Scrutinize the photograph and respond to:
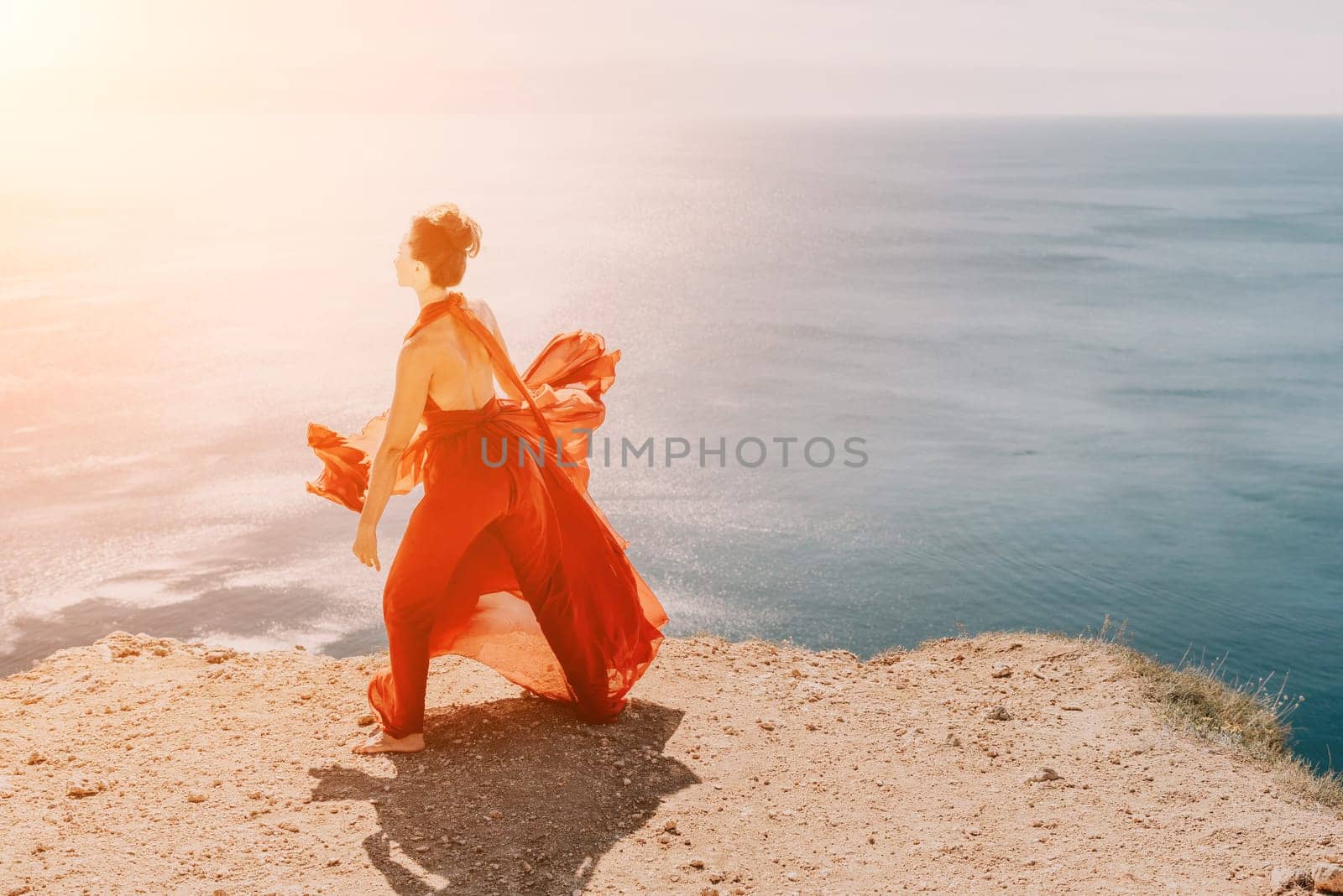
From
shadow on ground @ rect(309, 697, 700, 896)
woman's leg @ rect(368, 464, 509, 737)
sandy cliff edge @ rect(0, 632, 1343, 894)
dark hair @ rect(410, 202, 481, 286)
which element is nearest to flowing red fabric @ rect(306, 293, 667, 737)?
woman's leg @ rect(368, 464, 509, 737)

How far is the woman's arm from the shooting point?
543 centimetres

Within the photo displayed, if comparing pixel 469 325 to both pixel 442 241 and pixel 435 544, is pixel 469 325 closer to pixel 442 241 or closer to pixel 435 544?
pixel 442 241

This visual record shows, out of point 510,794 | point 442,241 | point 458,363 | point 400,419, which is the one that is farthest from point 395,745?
point 442,241

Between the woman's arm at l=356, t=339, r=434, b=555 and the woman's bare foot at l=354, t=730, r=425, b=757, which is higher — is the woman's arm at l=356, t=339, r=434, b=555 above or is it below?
above

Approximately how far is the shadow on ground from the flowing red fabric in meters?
0.25

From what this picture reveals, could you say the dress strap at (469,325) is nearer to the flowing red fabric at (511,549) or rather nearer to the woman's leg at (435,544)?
the flowing red fabric at (511,549)

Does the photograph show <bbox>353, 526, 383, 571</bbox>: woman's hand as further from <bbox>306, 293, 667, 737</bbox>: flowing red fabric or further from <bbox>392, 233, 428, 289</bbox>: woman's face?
<bbox>392, 233, 428, 289</bbox>: woman's face

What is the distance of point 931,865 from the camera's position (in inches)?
206

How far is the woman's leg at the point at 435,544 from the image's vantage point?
18.4ft

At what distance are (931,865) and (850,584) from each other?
15284mm

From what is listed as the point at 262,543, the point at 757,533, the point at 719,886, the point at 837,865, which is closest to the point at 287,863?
the point at 719,886

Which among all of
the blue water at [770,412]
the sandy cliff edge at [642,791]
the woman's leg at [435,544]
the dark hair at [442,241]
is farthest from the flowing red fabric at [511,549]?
the blue water at [770,412]

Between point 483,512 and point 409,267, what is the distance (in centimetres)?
127

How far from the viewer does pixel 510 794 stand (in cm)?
560
